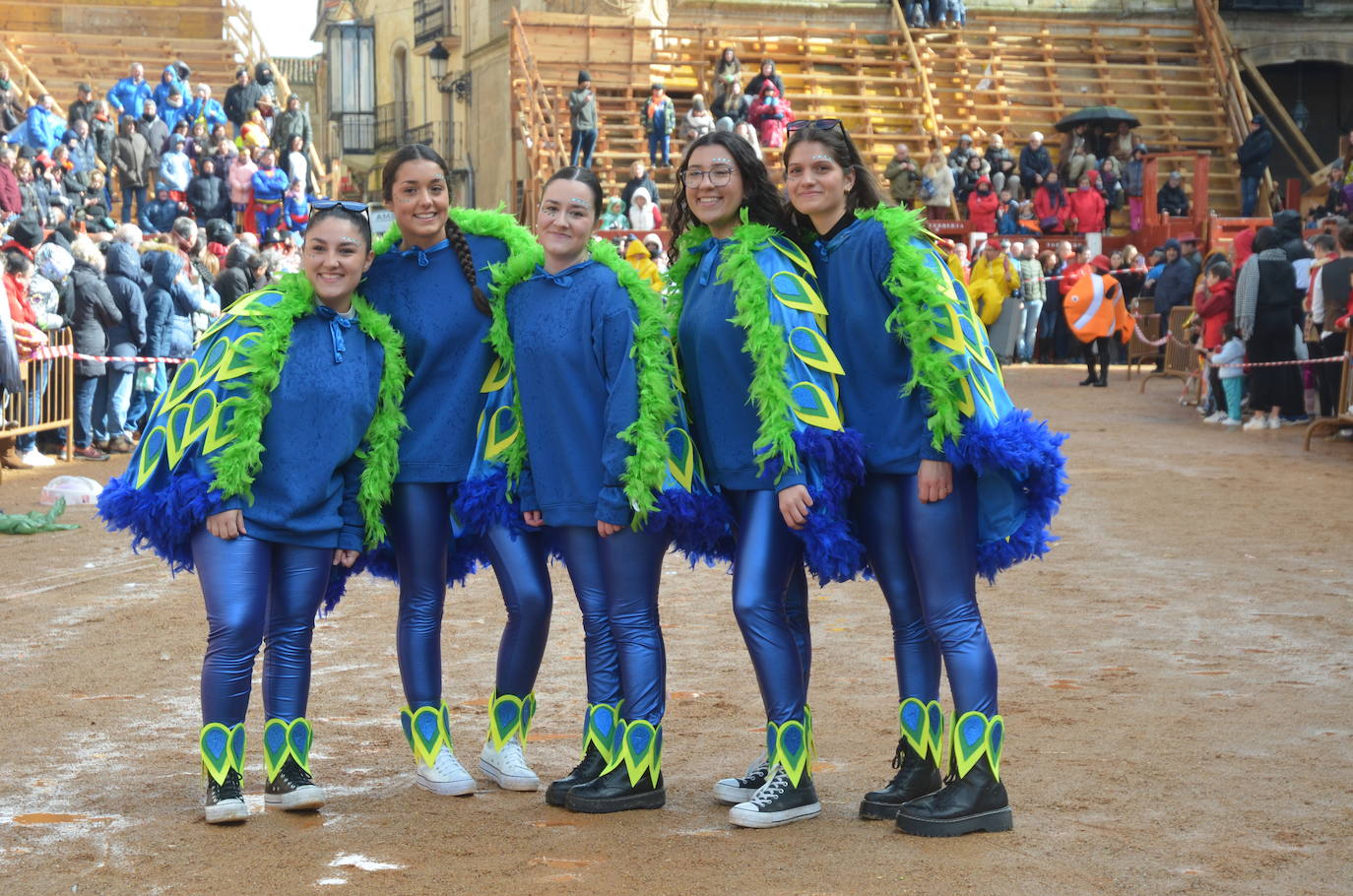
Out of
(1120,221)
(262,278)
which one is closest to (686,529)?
(262,278)

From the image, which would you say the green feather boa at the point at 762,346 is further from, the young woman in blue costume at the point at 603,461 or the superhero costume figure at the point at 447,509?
the superhero costume figure at the point at 447,509

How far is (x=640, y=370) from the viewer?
4.66m

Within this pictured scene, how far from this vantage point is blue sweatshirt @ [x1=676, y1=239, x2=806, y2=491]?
4594 mm

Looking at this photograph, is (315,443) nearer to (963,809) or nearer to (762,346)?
(762,346)

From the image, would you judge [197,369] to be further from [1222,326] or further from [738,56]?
[738,56]

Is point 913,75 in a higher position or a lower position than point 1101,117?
Answer: higher

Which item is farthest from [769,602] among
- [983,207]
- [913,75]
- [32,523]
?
[913,75]

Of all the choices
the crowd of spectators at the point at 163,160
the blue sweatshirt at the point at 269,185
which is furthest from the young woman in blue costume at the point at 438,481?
the blue sweatshirt at the point at 269,185

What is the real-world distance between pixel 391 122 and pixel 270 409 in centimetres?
3900

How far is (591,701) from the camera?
15.8 ft

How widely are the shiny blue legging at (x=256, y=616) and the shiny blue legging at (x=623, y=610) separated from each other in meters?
0.73

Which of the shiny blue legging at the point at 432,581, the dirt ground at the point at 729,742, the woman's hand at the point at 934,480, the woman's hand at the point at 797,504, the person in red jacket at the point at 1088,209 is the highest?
the person in red jacket at the point at 1088,209

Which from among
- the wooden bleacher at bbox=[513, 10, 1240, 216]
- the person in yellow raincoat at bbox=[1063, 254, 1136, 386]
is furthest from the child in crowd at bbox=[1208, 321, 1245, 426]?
the wooden bleacher at bbox=[513, 10, 1240, 216]

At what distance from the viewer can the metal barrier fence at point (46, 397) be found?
1247 cm
